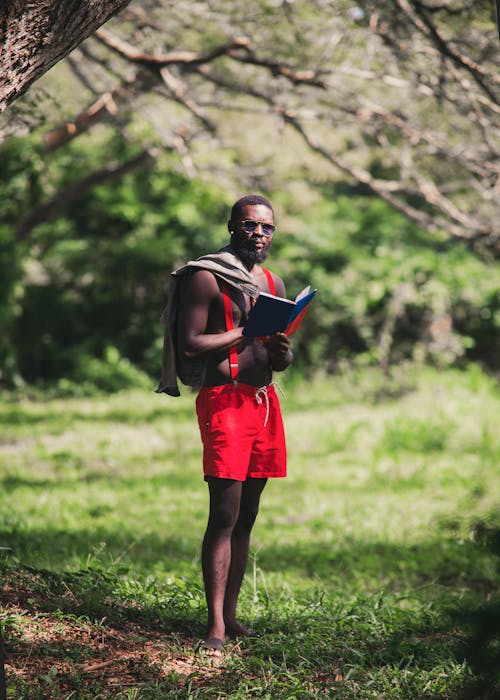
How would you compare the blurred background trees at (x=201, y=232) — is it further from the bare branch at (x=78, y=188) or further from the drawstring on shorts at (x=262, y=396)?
the drawstring on shorts at (x=262, y=396)

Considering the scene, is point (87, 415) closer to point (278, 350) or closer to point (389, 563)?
point (389, 563)

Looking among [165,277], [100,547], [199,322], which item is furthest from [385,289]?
[199,322]

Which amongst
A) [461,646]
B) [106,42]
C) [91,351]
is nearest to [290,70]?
[106,42]

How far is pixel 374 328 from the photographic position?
64.5ft

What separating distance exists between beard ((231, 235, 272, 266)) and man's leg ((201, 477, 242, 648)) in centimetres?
108

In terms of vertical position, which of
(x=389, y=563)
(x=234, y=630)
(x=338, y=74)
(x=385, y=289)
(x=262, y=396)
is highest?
(x=338, y=74)

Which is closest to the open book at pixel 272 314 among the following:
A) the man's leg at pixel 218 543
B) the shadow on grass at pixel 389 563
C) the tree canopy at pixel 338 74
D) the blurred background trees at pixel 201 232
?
the man's leg at pixel 218 543

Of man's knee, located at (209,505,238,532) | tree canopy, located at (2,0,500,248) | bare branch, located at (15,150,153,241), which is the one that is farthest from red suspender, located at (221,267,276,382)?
bare branch, located at (15,150,153,241)

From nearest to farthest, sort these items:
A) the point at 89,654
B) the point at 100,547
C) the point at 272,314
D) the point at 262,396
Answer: the point at 272,314
the point at 89,654
the point at 262,396
the point at 100,547

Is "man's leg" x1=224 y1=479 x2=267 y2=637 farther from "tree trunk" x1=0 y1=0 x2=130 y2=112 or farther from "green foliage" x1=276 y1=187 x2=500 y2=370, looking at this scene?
"green foliage" x1=276 y1=187 x2=500 y2=370

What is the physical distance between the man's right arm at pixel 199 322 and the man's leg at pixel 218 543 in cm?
64

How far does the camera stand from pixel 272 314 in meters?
4.06

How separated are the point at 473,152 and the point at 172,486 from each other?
16.6 feet

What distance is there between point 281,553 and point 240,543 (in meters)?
3.31
